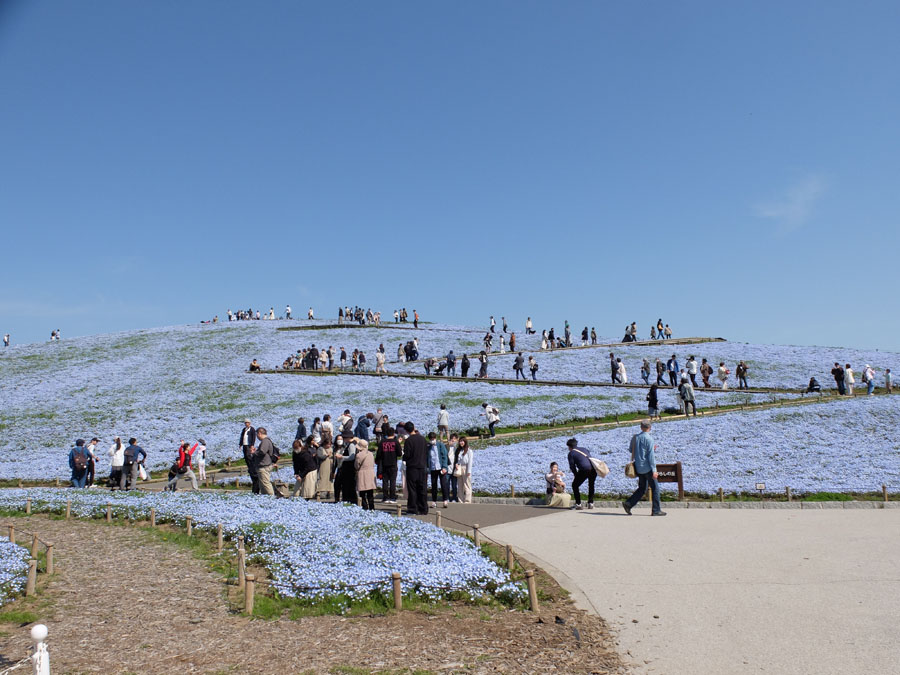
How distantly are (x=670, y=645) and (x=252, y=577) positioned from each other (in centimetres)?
503

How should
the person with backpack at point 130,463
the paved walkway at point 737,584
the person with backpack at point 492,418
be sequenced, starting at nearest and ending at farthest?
the paved walkway at point 737,584 < the person with backpack at point 130,463 < the person with backpack at point 492,418

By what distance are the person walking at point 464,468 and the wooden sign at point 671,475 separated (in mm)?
4746

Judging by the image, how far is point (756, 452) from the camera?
829 inches

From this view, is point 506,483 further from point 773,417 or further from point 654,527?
point 773,417

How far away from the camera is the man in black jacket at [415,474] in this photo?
48.9 ft

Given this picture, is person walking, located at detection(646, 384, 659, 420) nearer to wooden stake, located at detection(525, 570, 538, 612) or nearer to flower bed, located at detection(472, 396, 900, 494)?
flower bed, located at detection(472, 396, 900, 494)

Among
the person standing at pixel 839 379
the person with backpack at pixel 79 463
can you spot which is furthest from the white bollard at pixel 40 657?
the person standing at pixel 839 379

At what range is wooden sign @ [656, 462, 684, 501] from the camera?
53.8 feet

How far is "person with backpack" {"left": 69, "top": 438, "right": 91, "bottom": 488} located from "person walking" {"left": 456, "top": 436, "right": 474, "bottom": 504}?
13049 millimetres

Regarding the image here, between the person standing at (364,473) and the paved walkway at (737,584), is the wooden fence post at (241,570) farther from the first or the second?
the person standing at (364,473)

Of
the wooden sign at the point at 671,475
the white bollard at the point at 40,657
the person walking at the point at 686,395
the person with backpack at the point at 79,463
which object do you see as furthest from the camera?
the person walking at the point at 686,395

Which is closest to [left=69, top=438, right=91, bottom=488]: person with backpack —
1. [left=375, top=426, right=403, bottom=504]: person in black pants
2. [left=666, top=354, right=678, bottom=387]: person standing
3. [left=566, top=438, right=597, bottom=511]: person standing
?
[left=375, top=426, right=403, bottom=504]: person in black pants

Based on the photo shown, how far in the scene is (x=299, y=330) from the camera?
5772cm

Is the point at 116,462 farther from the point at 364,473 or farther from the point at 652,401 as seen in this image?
the point at 652,401
